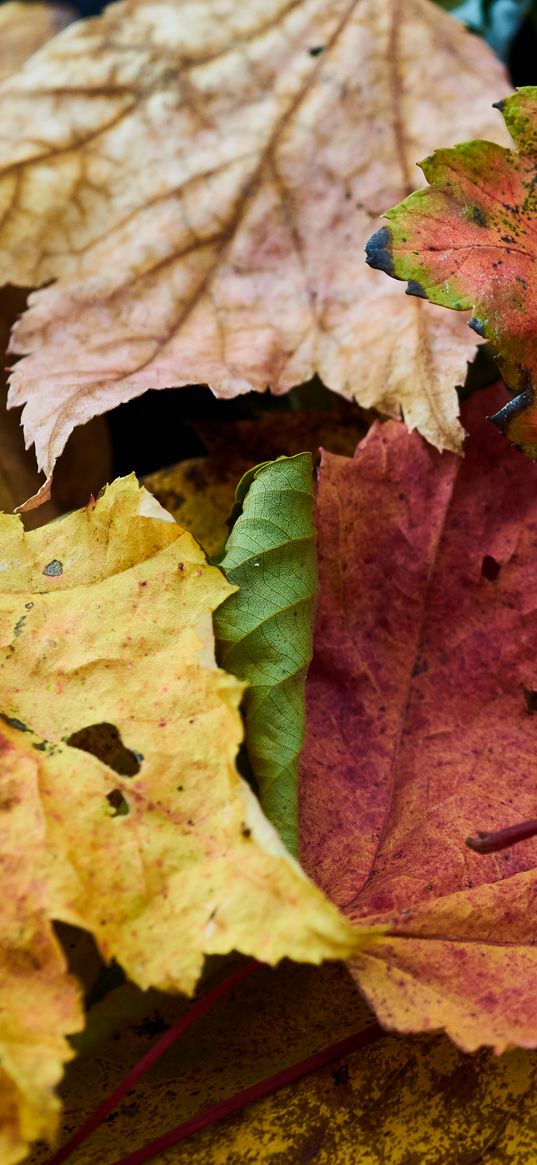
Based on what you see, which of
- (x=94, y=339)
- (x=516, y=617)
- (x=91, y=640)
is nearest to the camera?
(x=91, y=640)

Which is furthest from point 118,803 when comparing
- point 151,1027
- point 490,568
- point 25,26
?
point 25,26

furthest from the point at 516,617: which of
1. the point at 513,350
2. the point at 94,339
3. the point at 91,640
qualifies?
the point at 94,339

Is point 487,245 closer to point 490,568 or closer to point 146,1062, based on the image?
point 490,568

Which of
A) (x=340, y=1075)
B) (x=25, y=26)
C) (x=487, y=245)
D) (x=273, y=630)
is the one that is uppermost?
(x=25, y=26)

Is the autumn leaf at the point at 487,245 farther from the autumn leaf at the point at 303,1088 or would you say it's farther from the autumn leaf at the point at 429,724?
the autumn leaf at the point at 303,1088

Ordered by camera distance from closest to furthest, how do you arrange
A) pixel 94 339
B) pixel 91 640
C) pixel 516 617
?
pixel 91 640, pixel 516 617, pixel 94 339

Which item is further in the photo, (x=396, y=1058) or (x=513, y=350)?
(x=513, y=350)

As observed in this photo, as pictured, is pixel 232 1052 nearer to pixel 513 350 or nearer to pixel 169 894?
pixel 169 894
